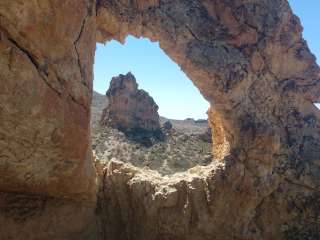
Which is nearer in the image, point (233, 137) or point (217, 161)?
point (233, 137)

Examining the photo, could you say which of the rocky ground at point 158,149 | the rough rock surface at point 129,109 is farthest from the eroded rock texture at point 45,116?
the rough rock surface at point 129,109

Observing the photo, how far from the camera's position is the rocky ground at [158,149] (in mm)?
27827

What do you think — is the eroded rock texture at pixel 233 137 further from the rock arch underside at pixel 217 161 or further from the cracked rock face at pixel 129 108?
the cracked rock face at pixel 129 108

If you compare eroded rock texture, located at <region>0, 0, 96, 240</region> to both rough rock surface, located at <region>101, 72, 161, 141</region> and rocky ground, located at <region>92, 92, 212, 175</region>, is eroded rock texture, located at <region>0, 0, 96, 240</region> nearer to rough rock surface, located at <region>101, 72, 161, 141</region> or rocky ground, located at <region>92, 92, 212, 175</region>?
rocky ground, located at <region>92, 92, 212, 175</region>

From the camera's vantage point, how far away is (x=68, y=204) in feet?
19.4

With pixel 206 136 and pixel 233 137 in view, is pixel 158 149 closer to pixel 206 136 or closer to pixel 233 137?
pixel 206 136

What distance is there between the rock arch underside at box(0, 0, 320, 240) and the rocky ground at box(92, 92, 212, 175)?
18629 millimetres

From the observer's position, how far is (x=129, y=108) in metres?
36.3

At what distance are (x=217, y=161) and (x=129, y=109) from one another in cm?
2963

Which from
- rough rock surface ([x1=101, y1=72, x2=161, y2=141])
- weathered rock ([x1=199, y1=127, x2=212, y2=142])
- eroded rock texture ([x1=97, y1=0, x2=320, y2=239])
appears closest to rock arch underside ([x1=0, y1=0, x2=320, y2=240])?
eroded rock texture ([x1=97, y1=0, x2=320, y2=239])

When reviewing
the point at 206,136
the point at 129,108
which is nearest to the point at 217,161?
the point at 206,136

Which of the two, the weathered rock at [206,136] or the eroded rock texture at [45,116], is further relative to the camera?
the weathered rock at [206,136]

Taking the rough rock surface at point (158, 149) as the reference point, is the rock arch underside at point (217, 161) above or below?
below

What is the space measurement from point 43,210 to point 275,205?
369cm
